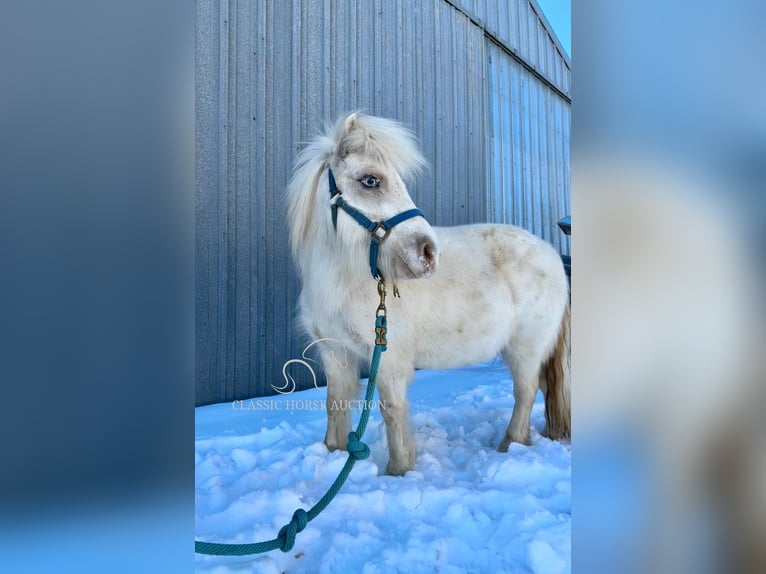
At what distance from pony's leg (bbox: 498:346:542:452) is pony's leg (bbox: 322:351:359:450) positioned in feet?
1.85

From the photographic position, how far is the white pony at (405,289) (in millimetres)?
1098

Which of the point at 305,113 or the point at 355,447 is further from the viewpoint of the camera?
the point at 305,113

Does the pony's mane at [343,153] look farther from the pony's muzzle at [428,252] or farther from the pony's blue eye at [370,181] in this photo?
the pony's muzzle at [428,252]

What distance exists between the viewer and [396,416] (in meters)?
1.23

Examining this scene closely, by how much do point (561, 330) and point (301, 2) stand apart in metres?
1.09

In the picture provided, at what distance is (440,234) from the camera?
4.53ft

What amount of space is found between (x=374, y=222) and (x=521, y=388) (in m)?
0.75

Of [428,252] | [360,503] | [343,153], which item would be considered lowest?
[360,503]

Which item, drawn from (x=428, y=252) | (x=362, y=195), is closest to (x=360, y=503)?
(x=428, y=252)

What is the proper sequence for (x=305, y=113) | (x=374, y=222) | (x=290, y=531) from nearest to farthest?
(x=290, y=531) → (x=305, y=113) → (x=374, y=222)

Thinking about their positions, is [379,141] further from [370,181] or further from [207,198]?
[207,198]

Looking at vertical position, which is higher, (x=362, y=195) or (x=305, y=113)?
(x=305, y=113)

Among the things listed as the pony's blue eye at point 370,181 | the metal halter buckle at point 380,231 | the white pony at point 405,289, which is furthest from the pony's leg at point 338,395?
the pony's blue eye at point 370,181
